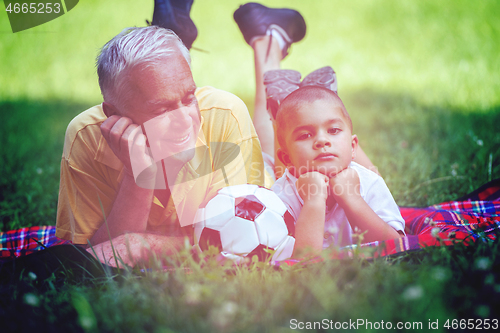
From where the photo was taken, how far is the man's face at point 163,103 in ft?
5.37

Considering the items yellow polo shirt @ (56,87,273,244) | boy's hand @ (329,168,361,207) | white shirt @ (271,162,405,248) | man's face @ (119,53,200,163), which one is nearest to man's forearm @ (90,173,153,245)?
yellow polo shirt @ (56,87,273,244)

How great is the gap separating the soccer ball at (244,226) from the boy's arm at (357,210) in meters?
0.29

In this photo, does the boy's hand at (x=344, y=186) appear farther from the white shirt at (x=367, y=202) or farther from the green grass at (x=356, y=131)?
the green grass at (x=356, y=131)

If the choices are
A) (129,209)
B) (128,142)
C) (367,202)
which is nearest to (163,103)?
(128,142)

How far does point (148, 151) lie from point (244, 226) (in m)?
0.58

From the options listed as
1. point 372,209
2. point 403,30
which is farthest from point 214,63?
point 403,30

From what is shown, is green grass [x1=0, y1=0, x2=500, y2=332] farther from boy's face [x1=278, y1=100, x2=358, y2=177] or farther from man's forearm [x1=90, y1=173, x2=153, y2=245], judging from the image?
boy's face [x1=278, y1=100, x2=358, y2=177]

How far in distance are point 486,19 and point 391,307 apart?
7224 mm

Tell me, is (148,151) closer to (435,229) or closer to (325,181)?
(325,181)

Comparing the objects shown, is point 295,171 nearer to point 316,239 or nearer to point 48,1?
point 316,239

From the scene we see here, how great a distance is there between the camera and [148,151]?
1.74m

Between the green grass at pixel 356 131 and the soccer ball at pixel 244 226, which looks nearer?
the green grass at pixel 356 131

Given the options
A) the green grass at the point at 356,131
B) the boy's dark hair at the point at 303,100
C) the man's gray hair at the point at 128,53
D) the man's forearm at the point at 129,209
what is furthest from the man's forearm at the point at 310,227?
the man's gray hair at the point at 128,53

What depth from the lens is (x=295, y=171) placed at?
1936mm
